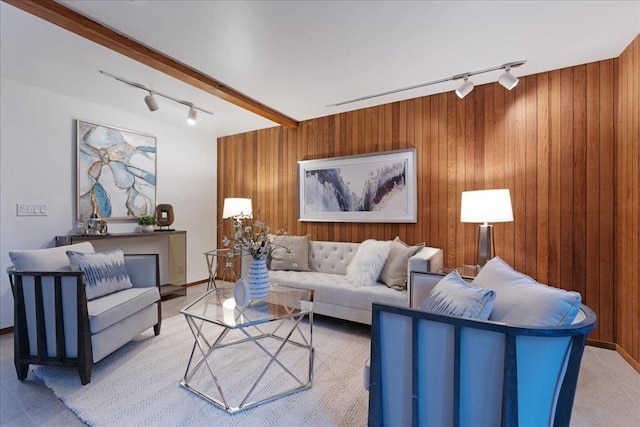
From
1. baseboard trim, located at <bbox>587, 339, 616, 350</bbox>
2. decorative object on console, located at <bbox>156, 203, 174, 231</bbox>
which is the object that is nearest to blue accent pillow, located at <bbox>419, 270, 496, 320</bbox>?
baseboard trim, located at <bbox>587, 339, 616, 350</bbox>

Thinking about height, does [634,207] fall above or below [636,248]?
above

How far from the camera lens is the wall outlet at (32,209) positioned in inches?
115

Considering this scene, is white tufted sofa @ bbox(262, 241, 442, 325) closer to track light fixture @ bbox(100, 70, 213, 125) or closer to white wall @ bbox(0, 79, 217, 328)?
track light fixture @ bbox(100, 70, 213, 125)

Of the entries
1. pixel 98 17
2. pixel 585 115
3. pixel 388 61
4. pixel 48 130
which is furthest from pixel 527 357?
pixel 48 130

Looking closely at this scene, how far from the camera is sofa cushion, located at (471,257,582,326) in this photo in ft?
3.60

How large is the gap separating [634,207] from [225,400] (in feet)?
10.5

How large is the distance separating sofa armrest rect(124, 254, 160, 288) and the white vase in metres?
1.07

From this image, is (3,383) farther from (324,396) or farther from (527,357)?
(527,357)

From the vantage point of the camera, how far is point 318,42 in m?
2.23

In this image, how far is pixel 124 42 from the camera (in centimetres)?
215

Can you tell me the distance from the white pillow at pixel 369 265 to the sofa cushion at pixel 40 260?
2.45 metres

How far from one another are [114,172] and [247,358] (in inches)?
116

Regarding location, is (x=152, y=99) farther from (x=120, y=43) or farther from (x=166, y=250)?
(x=166, y=250)

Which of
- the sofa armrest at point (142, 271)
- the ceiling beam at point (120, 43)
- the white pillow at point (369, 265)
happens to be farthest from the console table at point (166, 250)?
the white pillow at point (369, 265)
